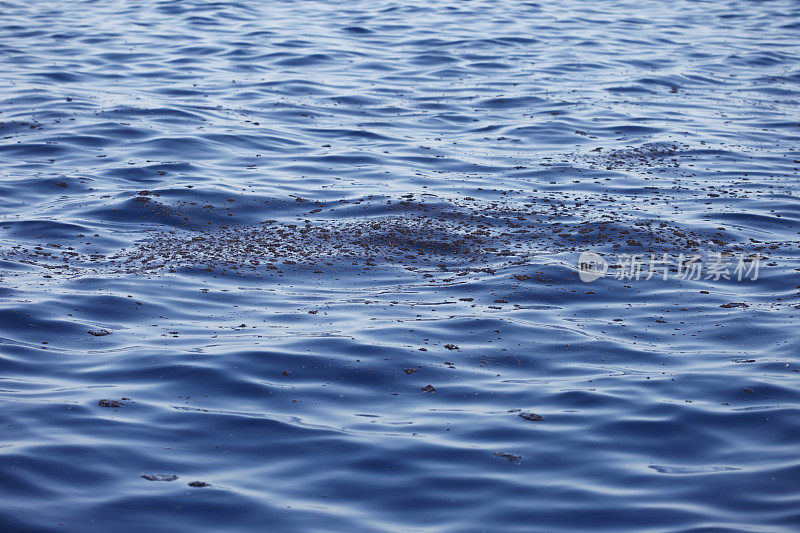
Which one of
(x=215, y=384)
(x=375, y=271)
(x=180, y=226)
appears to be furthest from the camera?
(x=180, y=226)

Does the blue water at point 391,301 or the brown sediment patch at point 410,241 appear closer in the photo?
the blue water at point 391,301

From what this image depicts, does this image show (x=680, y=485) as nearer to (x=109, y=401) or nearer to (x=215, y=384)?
(x=215, y=384)

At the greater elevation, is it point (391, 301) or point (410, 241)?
point (410, 241)

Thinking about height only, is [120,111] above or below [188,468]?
above

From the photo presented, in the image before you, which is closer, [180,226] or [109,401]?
[109,401]

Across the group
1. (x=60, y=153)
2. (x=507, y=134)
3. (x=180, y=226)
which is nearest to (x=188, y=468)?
(x=180, y=226)

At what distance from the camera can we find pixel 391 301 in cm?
891

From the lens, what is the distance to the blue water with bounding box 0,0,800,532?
19.1 feet

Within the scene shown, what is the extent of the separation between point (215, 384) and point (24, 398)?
1.38 m

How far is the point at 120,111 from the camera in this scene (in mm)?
15891

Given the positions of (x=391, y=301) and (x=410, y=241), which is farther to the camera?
(x=410, y=241)

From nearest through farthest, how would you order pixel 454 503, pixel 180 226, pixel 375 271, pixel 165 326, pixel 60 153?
pixel 454 503, pixel 165 326, pixel 375 271, pixel 180 226, pixel 60 153

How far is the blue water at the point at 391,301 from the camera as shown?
5.81m

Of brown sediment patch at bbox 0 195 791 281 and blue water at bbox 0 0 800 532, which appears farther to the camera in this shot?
brown sediment patch at bbox 0 195 791 281
